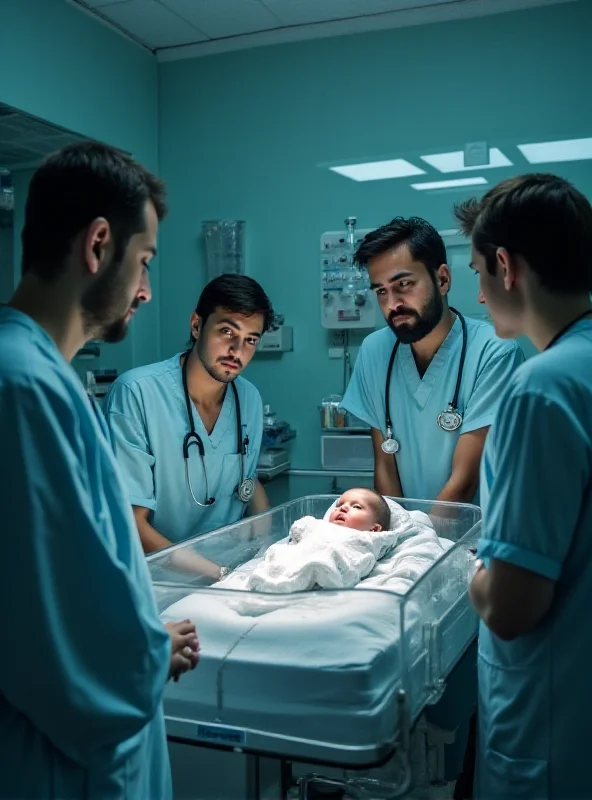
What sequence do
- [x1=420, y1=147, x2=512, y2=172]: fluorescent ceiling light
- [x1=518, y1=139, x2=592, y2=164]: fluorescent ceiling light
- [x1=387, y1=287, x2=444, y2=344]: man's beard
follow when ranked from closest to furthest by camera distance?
1. [x1=387, y1=287, x2=444, y2=344]: man's beard
2. [x1=518, y1=139, x2=592, y2=164]: fluorescent ceiling light
3. [x1=420, y1=147, x2=512, y2=172]: fluorescent ceiling light

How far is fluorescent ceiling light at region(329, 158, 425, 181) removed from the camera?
11.6 feet

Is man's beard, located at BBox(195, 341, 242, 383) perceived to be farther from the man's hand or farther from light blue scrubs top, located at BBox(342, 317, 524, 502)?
the man's hand

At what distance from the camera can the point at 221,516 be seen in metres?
2.41

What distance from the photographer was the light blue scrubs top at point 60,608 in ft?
3.01

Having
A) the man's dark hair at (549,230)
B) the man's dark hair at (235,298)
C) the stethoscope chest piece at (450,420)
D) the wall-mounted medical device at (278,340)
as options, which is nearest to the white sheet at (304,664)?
the man's dark hair at (549,230)

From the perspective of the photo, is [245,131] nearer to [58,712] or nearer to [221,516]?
[221,516]

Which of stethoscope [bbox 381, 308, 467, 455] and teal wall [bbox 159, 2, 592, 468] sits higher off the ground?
teal wall [bbox 159, 2, 592, 468]

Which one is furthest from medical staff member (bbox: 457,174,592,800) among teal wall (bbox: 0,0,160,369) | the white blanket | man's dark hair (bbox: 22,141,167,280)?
teal wall (bbox: 0,0,160,369)

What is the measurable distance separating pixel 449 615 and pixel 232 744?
0.55 meters

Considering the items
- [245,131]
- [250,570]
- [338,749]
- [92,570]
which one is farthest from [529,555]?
[245,131]

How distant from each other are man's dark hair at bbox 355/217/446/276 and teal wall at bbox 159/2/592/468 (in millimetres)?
1044

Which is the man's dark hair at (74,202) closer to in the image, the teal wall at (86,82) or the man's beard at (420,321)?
the man's beard at (420,321)

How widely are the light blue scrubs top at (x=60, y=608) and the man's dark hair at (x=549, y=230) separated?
712mm

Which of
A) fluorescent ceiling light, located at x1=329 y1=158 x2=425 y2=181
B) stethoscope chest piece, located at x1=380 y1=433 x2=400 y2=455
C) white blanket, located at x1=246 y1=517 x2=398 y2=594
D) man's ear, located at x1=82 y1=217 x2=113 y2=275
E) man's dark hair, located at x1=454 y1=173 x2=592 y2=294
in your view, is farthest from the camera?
fluorescent ceiling light, located at x1=329 y1=158 x2=425 y2=181
